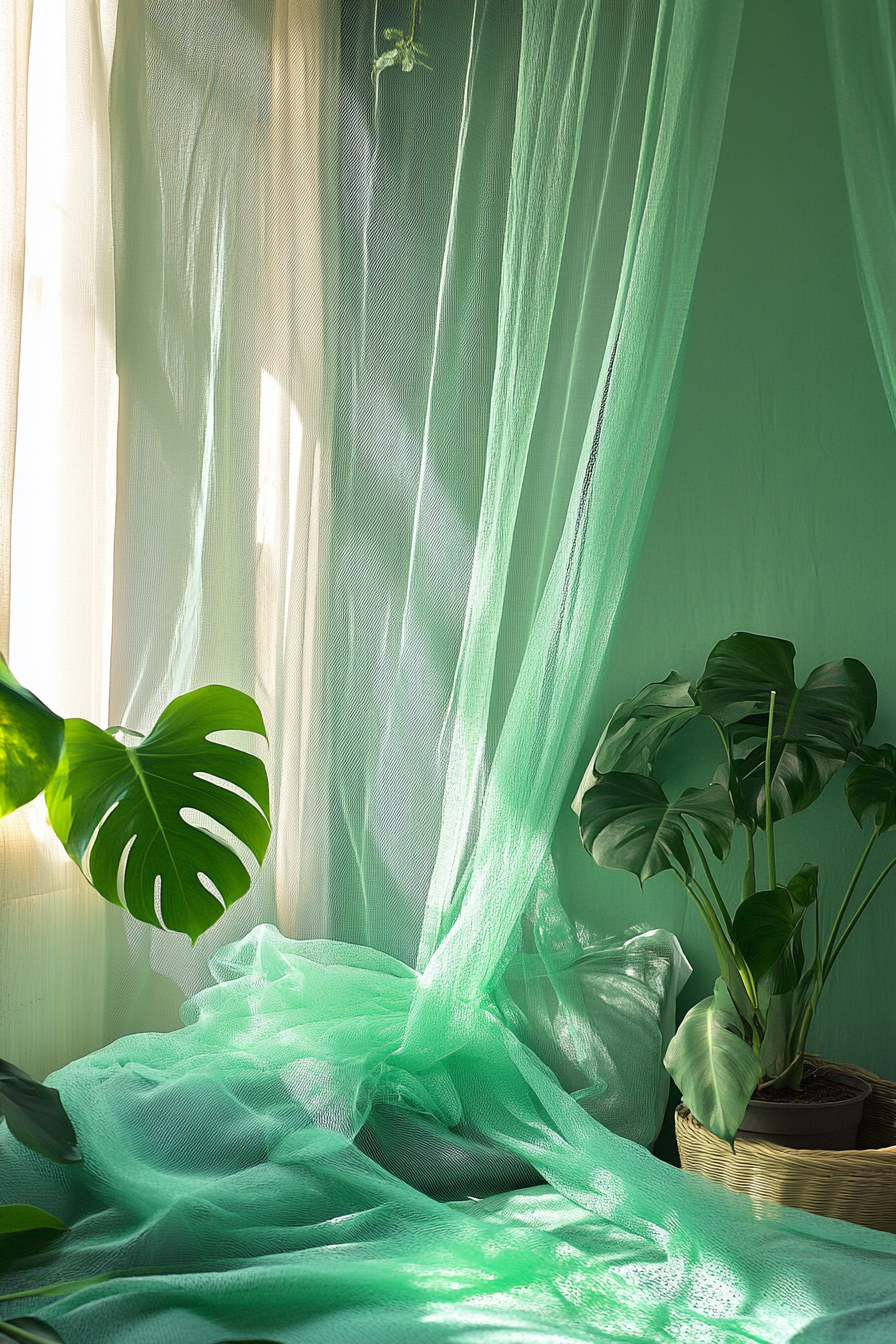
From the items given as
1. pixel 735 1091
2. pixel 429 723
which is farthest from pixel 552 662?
pixel 735 1091

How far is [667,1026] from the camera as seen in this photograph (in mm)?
1914

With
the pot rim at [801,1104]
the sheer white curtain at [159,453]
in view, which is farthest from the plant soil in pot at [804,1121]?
the sheer white curtain at [159,453]

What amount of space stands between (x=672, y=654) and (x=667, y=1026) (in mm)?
716

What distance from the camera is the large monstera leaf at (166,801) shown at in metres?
1.37

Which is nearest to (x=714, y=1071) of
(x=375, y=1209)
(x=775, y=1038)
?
(x=775, y=1038)

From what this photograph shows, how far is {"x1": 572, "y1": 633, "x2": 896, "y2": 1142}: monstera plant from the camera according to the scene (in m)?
1.55

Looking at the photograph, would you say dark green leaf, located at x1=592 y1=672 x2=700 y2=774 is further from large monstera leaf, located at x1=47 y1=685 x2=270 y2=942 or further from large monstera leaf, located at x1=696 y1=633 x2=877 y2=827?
large monstera leaf, located at x1=47 y1=685 x2=270 y2=942

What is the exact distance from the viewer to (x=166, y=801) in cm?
139

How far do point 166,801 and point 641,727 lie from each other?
2.88 feet

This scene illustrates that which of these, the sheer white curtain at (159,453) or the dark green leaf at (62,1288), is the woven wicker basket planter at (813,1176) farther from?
the dark green leaf at (62,1288)

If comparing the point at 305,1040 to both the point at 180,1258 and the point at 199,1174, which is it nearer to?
the point at 199,1174

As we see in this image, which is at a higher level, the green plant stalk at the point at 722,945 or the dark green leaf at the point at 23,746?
the dark green leaf at the point at 23,746

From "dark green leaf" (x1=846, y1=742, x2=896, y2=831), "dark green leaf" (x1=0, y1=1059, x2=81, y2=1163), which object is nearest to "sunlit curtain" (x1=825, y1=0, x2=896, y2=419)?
"dark green leaf" (x1=846, y1=742, x2=896, y2=831)

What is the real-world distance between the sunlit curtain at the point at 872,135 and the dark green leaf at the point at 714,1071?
931 millimetres
